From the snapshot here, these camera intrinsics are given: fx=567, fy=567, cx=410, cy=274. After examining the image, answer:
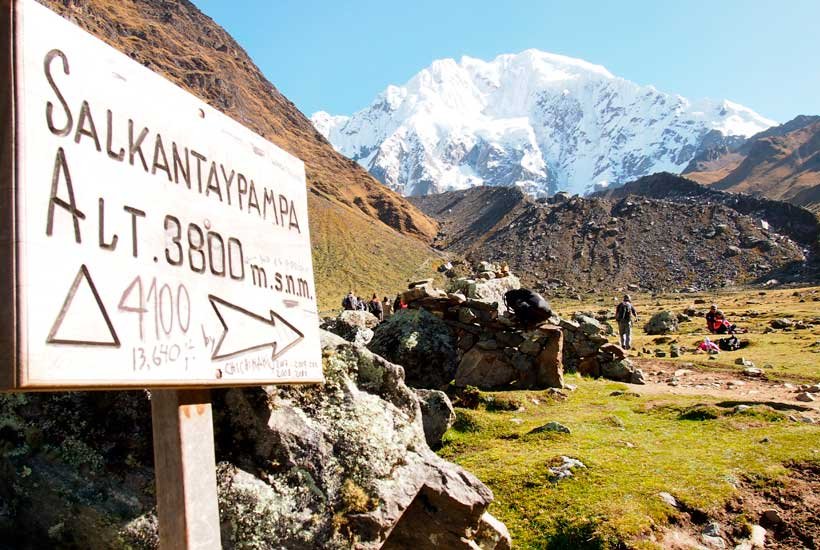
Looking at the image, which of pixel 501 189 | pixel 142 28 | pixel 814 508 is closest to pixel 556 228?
pixel 501 189

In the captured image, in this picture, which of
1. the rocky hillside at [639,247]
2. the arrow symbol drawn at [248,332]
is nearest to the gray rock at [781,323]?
the arrow symbol drawn at [248,332]

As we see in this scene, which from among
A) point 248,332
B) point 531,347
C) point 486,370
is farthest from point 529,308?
point 248,332

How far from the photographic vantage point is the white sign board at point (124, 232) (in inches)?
85.7

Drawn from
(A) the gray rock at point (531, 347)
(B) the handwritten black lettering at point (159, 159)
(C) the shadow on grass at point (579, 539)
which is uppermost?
(B) the handwritten black lettering at point (159, 159)

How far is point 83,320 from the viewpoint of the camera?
7.54 feet

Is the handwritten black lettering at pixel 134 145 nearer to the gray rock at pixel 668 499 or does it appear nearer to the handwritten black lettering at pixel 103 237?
the handwritten black lettering at pixel 103 237

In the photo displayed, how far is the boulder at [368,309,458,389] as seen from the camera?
1180cm

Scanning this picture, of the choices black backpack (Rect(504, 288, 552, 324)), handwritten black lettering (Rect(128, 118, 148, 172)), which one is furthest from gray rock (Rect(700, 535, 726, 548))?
black backpack (Rect(504, 288, 552, 324))

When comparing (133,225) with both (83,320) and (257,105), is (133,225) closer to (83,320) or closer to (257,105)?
(83,320)

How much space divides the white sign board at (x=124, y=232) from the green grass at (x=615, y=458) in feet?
13.7

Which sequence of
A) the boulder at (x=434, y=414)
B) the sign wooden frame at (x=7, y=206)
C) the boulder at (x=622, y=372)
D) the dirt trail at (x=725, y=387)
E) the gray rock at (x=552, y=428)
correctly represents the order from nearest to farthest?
1. the sign wooden frame at (x=7, y=206)
2. the boulder at (x=434, y=414)
3. the gray rock at (x=552, y=428)
4. the dirt trail at (x=725, y=387)
5. the boulder at (x=622, y=372)

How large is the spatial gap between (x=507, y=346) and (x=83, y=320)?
11524mm

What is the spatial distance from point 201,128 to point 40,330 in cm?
157

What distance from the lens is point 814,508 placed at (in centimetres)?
654
